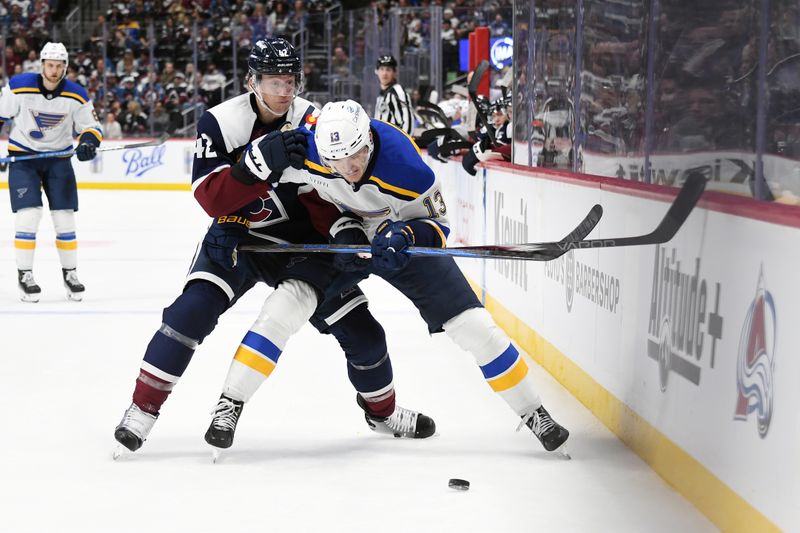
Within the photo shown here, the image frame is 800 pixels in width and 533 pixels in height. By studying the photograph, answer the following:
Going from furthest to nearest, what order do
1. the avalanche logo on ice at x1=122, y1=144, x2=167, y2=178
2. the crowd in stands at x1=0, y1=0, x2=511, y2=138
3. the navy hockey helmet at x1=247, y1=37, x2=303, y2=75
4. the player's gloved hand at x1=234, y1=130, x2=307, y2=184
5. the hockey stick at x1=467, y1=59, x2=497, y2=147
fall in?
the crowd in stands at x1=0, y1=0, x2=511, y2=138
the avalanche logo on ice at x1=122, y1=144, x2=167, y2=178
the hockey stick at x1=467, y1=59, x2=497, y2=147
the navy hockey helmet at x1=247, y1=37, x2=303, y2=75
the player's gloved hand at x1=234, y1=130, x2=307, y2=184

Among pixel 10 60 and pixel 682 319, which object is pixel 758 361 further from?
pixel 10 60

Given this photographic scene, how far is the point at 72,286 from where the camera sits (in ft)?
20.5

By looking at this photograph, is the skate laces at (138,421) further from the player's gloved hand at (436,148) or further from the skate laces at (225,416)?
the player's gloved hand at (436,148)

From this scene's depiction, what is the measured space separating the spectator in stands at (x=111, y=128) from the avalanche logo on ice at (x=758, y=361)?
42.7 feet

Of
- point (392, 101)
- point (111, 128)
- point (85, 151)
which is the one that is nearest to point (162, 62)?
point (111, 128)

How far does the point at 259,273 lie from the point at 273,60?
1.96ft

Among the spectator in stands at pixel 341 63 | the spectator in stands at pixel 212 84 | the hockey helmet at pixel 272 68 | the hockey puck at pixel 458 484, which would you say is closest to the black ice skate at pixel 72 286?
the hockey helmet at pixel 272 68

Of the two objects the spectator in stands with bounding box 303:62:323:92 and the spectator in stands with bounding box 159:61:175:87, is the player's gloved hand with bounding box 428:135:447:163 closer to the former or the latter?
the spectator in stands with bounding box 303:62:323:92

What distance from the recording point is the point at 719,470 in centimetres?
246

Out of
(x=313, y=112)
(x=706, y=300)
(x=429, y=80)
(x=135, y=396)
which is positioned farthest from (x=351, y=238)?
(x=429, y=80)

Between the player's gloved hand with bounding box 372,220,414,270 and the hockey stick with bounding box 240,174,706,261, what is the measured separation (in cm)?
3

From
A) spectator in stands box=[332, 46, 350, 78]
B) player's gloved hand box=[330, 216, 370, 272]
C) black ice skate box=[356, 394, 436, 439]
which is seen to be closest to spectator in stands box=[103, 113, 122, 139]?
spectator in stands box=[332, 46, 350, 78]

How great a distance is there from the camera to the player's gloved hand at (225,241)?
3102mm

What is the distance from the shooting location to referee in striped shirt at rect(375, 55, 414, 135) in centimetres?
891
